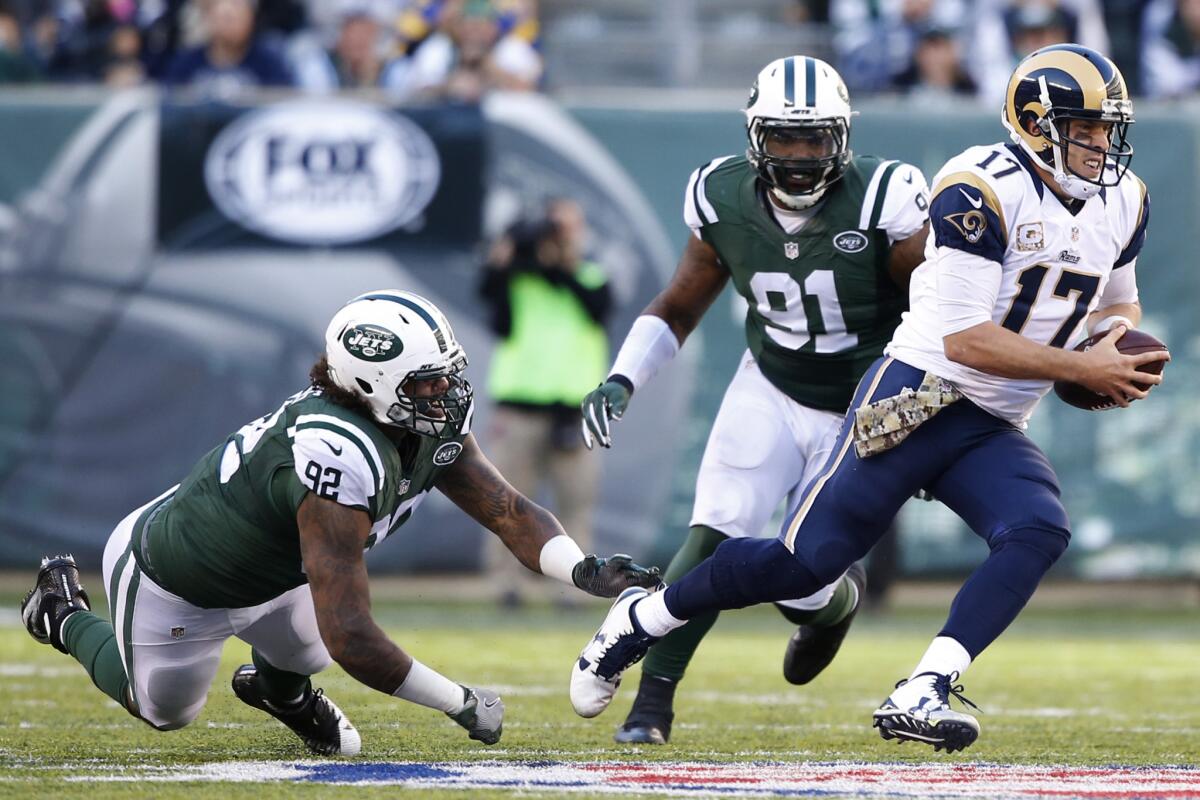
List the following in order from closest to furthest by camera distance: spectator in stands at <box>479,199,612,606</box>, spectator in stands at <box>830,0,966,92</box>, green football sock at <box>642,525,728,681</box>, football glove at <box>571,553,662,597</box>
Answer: football glove at <box>571,553,662,597</box> → green football sock at <box>642,525,728,681</box> → spectator in stands at <box>479,199,612,606</box> → spectator in stands at <box>830,0,966,92</box>

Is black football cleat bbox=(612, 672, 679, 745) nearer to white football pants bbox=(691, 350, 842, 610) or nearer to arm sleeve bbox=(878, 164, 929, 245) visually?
white football pants bbox=(691, 350, 842, 610)

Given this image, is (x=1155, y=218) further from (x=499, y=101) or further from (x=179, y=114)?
(x=179, y=114)

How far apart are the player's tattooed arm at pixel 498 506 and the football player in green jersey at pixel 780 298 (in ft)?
1.07

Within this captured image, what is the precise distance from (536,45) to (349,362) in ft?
22.6

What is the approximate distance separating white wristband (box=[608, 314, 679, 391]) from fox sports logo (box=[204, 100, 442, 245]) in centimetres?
444

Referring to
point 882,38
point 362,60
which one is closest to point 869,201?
point 882,38

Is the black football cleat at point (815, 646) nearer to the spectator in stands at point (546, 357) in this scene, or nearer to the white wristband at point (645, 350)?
the white wristband at point (645, 350)

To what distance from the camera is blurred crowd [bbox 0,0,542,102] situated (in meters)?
9.70

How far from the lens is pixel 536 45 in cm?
1051

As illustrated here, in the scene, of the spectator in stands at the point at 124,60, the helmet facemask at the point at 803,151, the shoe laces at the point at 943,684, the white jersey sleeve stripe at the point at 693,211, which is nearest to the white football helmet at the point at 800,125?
the helmet facemask at the point at 803,151

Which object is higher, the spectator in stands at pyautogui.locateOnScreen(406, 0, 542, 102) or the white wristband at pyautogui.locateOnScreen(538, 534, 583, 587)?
the spectator in stands at pyautogui.locateOnScreen(406, 0, 542, 102)

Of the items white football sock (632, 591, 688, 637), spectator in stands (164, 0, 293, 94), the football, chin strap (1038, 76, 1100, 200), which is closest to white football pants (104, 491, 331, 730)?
white football sock (632, 591, 688, 637)

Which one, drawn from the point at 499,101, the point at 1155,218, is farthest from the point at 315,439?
the point at 1155,218

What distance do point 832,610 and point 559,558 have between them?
1.09 meters
